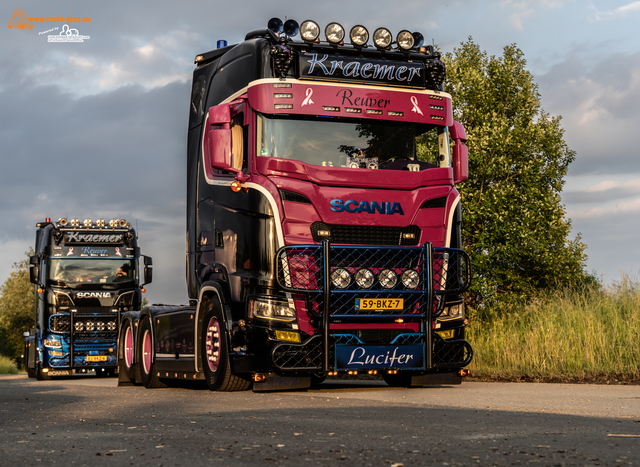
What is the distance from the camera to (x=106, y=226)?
938 inches

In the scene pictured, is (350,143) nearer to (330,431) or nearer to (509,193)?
(330,431)

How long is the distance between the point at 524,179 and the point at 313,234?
14485 millimetres

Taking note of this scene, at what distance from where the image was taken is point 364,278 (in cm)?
1031

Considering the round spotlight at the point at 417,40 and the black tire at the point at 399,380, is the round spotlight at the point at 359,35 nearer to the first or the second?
the round spotlight at the point at 417,40

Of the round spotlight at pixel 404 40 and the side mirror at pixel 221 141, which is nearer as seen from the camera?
the side mirror at pixel 221 141

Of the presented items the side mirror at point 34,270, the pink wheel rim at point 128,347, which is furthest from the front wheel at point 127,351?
the side mirror at point 34,270

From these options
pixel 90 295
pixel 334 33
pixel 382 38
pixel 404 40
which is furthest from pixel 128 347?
pixel 90 295

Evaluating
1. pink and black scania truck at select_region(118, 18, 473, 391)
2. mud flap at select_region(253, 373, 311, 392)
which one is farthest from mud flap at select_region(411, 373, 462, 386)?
mud flap at select_region(253, 373, 311, 392)

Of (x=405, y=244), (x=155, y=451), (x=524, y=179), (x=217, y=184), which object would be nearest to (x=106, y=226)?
(x=524, y=179)

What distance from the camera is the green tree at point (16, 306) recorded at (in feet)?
222

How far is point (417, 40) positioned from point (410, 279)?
3553 mm

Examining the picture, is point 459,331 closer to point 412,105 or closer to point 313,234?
point 313,234

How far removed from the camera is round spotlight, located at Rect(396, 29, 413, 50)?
448 inches

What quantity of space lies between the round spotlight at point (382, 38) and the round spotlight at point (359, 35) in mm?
151
